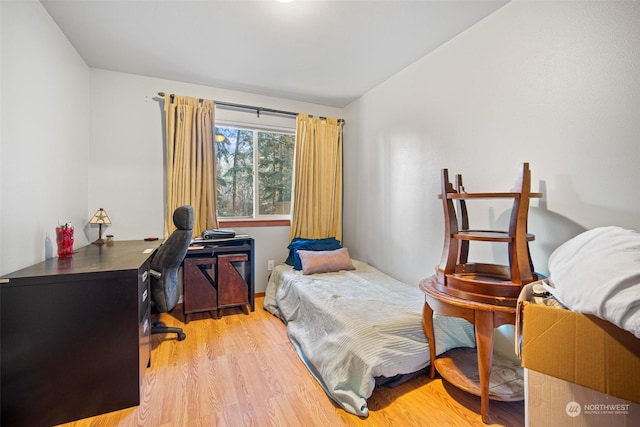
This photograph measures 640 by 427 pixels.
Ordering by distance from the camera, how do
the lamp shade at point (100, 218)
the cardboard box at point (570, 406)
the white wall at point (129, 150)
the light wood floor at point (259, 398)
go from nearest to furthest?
1. the cardboard box at point (570, 406)
2. the light wood floor at point (259, 398)
3. the lamp shade at point (100, 218)
4. the white wall at point (129, 150)

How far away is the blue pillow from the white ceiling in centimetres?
174

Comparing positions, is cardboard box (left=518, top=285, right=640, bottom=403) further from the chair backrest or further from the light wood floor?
the chair backrest

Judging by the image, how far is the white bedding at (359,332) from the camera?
5.12ft

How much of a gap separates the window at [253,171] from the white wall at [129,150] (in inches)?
23.0

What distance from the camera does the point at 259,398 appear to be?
1609 mm

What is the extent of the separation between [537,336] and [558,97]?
136cm

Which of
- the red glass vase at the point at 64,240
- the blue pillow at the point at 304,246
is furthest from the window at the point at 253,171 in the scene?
the red glass vase at the point at 64,240

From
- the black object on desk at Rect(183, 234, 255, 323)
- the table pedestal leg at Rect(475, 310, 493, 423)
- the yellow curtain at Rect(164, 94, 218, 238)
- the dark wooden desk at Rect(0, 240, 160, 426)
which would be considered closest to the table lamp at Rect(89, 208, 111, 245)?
the yellow curtain at Rect(164, 94, 218, 238)

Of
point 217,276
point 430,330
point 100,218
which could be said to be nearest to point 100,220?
point 100,218

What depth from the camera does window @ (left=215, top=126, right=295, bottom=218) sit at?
10.6ft

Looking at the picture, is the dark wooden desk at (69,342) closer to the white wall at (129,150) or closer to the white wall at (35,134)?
the white wall at (35,134)

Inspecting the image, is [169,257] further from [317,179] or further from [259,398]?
[317,179]

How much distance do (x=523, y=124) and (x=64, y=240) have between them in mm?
3080

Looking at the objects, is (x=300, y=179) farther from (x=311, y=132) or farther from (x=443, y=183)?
(x=443, y=183)
